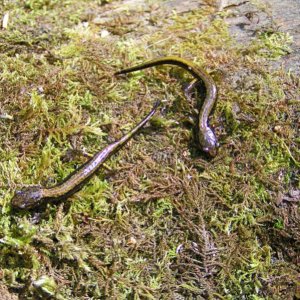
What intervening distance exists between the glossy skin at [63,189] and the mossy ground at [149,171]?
8cm

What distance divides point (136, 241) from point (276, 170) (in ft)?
3.92

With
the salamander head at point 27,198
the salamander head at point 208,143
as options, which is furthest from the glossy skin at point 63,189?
the salamander head at point 208,143

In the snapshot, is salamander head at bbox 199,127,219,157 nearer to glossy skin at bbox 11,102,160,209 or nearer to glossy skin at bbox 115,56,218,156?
glossy skin at bbox 115,56,218,156

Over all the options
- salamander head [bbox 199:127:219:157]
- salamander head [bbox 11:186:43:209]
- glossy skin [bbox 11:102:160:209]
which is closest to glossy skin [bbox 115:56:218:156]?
salamander head [bbox 199:127:219:157]

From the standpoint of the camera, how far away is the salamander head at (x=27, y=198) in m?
3.23

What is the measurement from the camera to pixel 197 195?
3.42 meters

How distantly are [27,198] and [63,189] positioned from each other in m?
0.25

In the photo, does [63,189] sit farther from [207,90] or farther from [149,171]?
Result: [207,90]

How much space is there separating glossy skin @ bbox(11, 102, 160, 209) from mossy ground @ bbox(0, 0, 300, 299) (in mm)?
78

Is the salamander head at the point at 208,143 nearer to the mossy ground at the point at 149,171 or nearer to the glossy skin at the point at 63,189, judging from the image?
the mossy ground at the point at 149,171

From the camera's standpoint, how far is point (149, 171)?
3.56 m

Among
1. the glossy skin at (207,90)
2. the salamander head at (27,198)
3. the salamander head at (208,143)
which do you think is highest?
the glossy skin at (207,90)

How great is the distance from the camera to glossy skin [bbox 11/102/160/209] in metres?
3.24

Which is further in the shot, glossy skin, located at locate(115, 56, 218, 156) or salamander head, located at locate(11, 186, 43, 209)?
glossy skin, located at locate(115, 56, 218, 156)
